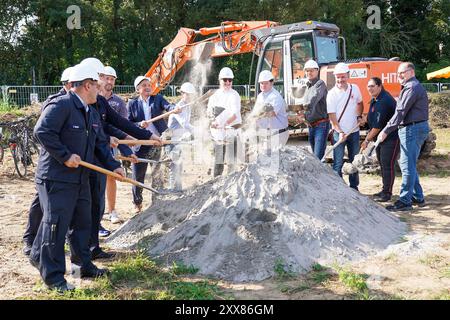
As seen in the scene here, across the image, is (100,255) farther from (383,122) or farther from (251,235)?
(383,122)

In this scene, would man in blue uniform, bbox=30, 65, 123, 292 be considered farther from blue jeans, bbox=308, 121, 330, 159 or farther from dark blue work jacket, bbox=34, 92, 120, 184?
blue jeans, bbox=308, 121, 330, 159

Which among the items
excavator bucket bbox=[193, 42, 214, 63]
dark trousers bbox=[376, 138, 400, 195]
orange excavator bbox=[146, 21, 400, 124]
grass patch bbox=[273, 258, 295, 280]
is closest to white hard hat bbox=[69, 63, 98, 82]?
grass patch bbox=[273, 258, 295, 280]

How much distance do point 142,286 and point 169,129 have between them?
317 cm

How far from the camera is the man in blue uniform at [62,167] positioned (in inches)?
156

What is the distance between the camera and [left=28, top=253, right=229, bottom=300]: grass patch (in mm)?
3980

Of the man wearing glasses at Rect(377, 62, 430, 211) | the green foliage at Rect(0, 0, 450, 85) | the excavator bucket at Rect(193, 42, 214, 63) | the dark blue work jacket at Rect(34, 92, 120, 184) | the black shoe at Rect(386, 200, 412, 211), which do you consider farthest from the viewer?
the green foliage at Rect(0, 0, 450, 85)

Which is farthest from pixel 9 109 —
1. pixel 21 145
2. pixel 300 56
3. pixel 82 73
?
pixel 82 73

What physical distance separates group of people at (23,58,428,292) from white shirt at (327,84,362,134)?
0.01 metres

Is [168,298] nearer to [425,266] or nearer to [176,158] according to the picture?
[425,266]

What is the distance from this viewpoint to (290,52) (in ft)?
36.1

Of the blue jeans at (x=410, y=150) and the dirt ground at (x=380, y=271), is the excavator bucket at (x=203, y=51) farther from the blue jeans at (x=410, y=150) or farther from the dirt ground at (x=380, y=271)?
the blue jeans at (x=410, y=150)

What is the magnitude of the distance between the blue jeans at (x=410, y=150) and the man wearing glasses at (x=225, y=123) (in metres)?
2.17

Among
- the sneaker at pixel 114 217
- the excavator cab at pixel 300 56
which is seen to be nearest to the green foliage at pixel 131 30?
the excavator cab at pixel 300 56

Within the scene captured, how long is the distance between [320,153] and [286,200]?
205cm
